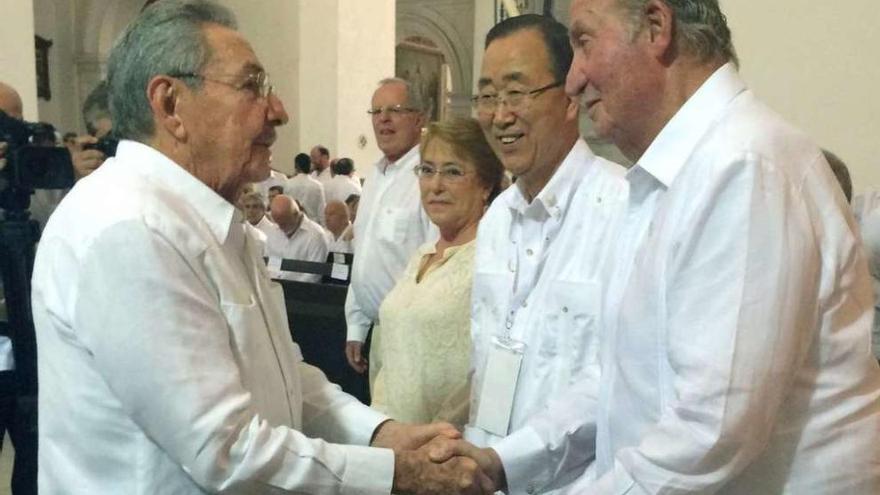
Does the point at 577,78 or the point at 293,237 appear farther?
the point at 293,237

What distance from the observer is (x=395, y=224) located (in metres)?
3.87

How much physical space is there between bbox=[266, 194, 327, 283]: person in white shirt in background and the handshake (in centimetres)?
452

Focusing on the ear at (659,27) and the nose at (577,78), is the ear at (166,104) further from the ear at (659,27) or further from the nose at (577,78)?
the ear at (659,27)

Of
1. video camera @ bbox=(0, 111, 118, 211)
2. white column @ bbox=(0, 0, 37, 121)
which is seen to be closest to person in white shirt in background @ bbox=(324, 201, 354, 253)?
white column @ bbox=(0, 0, 37, 121)

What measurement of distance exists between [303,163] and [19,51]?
179 inches

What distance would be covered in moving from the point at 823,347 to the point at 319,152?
9618 mm

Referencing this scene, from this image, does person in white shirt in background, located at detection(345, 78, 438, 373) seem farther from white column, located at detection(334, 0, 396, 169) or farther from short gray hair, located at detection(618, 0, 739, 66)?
white column, located at detection(334, 0, 396, 169)

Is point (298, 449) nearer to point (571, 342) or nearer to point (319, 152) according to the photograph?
point (571, 342)

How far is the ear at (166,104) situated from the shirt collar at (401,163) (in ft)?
7.94

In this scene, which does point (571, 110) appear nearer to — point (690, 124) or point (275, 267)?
point (690, 124)

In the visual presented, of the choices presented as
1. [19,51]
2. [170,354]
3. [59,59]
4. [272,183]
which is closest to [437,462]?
[170,354]

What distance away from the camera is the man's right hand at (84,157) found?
340 cm

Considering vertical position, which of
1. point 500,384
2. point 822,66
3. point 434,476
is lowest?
point 434,476

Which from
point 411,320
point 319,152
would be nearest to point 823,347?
point 411,320
